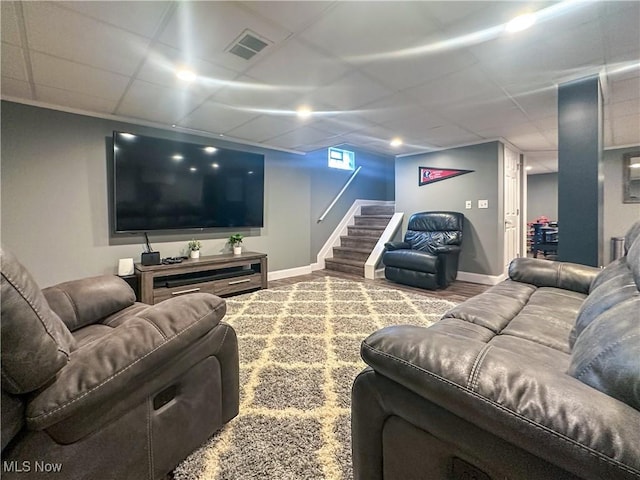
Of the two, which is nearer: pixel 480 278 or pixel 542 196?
pixel 480 278

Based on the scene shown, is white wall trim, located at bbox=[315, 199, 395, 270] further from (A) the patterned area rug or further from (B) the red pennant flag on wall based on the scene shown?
(A) the patterned area rug

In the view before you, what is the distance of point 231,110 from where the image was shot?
313 centimetres

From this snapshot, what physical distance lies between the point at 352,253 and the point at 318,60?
3.85 m

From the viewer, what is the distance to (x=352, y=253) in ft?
18.4

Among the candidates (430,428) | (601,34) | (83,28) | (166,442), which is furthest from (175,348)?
(601,34)

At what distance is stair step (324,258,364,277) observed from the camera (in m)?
5.15

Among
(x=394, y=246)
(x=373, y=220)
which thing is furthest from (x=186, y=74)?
(x=373, y=220)

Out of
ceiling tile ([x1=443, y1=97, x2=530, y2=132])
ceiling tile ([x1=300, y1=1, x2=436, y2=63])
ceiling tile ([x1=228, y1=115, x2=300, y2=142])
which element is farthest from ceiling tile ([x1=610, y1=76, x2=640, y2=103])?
ceiling tile ([x1=228, y1=115, x2=300, y2=142])

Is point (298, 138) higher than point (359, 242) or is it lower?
higher

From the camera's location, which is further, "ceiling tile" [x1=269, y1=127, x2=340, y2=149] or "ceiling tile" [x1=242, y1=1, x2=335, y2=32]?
"ceiling tile" [x1=269, y1=127, x2=340, y2=149]

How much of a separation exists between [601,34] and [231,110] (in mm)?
3034

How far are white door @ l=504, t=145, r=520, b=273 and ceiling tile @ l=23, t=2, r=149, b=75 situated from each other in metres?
4.96

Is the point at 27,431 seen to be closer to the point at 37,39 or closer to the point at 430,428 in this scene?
the point at 430,428

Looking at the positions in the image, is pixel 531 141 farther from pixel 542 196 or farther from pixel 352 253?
pixel 542 196
